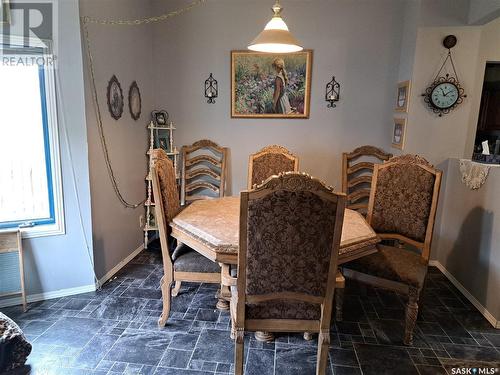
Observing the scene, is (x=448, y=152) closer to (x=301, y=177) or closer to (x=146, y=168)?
(x=301, y=177)

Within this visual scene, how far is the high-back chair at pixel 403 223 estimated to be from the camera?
217 centimetres

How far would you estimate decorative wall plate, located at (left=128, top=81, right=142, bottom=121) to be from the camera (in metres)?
3.36

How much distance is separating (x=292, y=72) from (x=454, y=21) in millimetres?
1526

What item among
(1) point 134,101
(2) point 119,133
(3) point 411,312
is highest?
(1) point 134,101

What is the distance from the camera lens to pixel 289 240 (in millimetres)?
1564

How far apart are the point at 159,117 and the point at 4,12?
1.70 m

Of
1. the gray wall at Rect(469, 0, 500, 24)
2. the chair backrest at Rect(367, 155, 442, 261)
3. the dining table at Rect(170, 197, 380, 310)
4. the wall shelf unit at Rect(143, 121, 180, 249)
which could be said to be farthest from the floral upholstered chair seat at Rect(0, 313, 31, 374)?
the gray wall at Rect(469, 0, 500, 24)

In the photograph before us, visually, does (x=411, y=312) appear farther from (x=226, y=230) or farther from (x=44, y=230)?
(x=44, y=230)

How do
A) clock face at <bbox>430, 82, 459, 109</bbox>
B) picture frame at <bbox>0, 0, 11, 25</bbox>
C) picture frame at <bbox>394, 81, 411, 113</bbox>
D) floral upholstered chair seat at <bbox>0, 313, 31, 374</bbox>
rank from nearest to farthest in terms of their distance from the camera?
floral upholstered chair seat at <bbox>0, 313, 31, 374</bbox> → picture frame at <bbox>0, 0, 11, 25</bbox> → clock face at <bbox>430, 82, 459, 109</bbox> → picture frame at <bbox>394, 81, 411, 113</bbox>

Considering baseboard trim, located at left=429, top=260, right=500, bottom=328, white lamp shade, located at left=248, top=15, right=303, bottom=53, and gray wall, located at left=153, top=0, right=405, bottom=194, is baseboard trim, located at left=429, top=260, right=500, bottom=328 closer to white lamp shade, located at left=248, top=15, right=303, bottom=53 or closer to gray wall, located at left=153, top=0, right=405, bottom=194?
gray wall, located at left=153, top=0, right=405, bottom=194

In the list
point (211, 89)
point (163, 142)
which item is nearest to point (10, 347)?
point (163, 142)

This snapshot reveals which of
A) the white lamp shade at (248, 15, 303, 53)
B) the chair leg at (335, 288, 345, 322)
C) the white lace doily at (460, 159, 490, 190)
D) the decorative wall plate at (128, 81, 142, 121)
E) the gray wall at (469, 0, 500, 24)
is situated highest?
the gray wall at (469, 0, 500, 24)

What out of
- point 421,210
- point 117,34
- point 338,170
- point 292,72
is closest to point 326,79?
point 292,72

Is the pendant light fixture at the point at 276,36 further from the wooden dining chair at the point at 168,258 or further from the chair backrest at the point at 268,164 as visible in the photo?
the chair backrest at the point at 268,164
